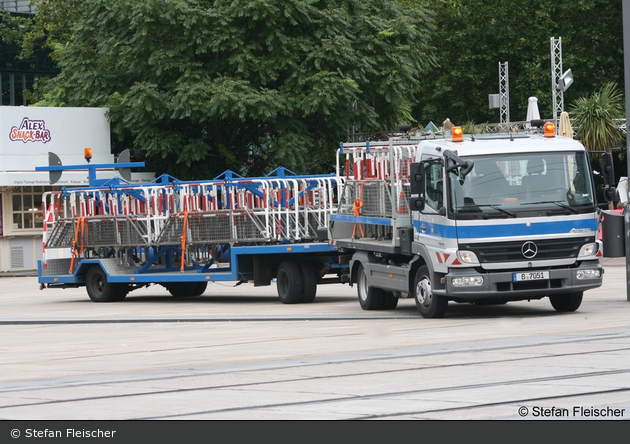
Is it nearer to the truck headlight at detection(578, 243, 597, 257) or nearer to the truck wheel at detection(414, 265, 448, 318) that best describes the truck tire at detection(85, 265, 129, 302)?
the truck wheel at detection(414, 265, 448, 318)

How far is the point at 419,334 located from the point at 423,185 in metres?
3.24

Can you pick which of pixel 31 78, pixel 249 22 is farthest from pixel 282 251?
pixel 31 78

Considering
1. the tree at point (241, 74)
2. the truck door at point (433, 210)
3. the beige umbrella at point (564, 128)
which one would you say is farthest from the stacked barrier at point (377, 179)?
the tree at point (241, 74)

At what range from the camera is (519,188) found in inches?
654

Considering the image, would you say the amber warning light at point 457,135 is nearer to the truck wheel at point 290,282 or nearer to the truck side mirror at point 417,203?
the truck side mirror at point 417,203

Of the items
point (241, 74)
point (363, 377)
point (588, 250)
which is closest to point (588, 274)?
point (588, 250)

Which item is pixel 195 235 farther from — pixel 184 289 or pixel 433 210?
pixel 433 210

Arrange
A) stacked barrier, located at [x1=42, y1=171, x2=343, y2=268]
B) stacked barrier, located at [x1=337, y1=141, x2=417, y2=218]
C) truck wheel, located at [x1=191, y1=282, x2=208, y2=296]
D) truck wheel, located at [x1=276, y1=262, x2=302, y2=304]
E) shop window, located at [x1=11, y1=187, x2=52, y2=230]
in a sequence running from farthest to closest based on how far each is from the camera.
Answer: shop window, located at [x1=11, y1=187, x2=52, y2=230]
truck wheel, located at [x1=191, y1=282, x2=208, y2=296]
stacked barrier, located at [x1=42, y1=171, x2=343, y2=268]
truck wheel, located at [x1=276, y1=262, x2=302, y2=304]
stacked barrier, located at [x1=337, y1=141, x2=417, y2=218]

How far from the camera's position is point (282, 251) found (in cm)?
2180

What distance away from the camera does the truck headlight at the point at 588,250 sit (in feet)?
55.2

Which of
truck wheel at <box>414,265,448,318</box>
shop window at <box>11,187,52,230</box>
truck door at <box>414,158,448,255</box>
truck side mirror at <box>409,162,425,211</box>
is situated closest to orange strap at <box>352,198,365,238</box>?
truck door at <box>414,158,448,255</box>

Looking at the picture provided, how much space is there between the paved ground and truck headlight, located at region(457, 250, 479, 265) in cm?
89

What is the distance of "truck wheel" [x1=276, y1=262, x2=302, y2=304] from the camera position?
21.8 metres
